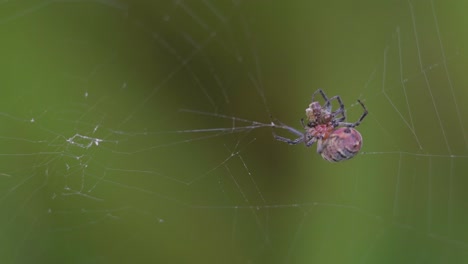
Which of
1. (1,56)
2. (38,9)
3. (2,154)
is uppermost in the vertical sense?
(38,9)

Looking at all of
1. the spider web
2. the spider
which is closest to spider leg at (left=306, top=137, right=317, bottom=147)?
the spider

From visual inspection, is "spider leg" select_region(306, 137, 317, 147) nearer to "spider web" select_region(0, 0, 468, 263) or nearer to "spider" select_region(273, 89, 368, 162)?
"spider" select_region(273, 89, 368, 162)

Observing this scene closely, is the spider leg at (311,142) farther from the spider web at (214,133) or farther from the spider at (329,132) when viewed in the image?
the spider web at (214,133)

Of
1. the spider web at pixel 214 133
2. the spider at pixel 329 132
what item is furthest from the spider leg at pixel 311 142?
the spider web at pixel 214 133

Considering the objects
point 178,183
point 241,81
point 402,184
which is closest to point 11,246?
point 178,183

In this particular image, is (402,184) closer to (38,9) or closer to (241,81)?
(241,81)

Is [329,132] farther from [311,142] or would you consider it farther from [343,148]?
[343,148]

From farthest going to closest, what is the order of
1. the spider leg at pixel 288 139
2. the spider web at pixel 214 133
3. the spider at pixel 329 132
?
1. the spider at pixel 329 132
2. the spider leg at pixel 288 139
3. the spider web at pixel 214 133
